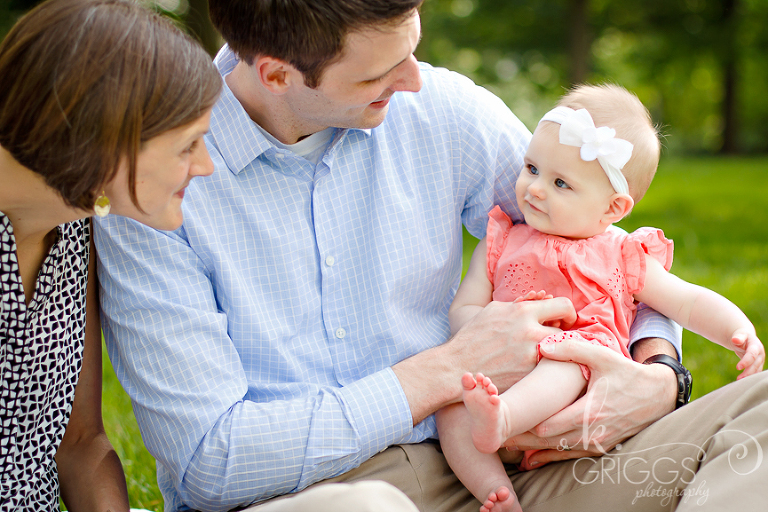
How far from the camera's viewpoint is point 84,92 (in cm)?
143

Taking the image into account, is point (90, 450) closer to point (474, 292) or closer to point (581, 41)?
point (474, 292)

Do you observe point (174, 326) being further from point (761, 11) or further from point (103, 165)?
point (761, 11)

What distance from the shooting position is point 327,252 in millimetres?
1987

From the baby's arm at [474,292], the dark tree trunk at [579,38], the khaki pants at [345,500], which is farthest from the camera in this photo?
the dark tree trunk at [579,38]

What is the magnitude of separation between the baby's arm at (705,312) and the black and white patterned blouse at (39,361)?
1.56 meters

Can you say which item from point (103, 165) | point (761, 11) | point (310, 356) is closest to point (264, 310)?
point (310, 356)

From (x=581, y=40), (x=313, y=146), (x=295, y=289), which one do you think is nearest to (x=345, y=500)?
(x=295, y=289)

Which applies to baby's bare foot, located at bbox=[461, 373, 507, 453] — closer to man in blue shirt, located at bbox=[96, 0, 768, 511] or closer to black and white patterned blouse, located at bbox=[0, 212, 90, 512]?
man in blue shirt, located at bbox=[96, 0, 768, 511]

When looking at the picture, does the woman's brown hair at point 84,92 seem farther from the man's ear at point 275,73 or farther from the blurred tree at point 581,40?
the blurred tree at point 581,40

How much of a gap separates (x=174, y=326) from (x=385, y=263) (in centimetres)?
60

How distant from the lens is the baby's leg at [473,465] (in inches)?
70.3

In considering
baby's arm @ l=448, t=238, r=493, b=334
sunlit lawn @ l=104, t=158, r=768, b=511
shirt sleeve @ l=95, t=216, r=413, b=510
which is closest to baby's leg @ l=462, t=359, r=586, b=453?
shirt sleeve @ l=95, t=216, r=413, b=510

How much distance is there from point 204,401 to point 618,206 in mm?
1245

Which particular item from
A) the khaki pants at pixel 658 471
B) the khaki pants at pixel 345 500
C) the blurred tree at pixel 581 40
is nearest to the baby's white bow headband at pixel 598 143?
the khaki pants at pixel 658 471
